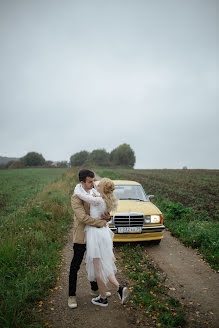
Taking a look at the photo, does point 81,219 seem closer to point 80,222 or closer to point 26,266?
point 80,222

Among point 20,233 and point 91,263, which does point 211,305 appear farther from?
point 20,233

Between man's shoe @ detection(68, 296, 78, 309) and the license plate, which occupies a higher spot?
Answer: the license plate

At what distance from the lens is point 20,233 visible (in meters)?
5.63

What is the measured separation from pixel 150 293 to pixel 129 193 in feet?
11.5

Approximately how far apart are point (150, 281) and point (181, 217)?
485 cm

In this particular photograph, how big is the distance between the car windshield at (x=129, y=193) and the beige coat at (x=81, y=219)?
3.54 m

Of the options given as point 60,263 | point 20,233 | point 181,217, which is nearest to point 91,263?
point 60,263

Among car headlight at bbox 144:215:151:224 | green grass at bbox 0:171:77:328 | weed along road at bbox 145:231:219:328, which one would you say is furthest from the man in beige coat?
car headlight at bbox 144:215:151:224

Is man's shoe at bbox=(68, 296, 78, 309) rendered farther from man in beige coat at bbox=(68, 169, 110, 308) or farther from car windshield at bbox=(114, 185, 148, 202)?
car windshield at bbox=(114, 185, 148, 202)

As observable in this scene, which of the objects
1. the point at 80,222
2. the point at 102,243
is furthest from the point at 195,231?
the point at 80,222

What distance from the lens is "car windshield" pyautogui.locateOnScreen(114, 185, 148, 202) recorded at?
687 cm

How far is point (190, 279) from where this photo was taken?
4469 mm

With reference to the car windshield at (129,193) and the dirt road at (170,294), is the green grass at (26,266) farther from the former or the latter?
the car windshield at (129,193)

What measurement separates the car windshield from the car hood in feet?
1.02
